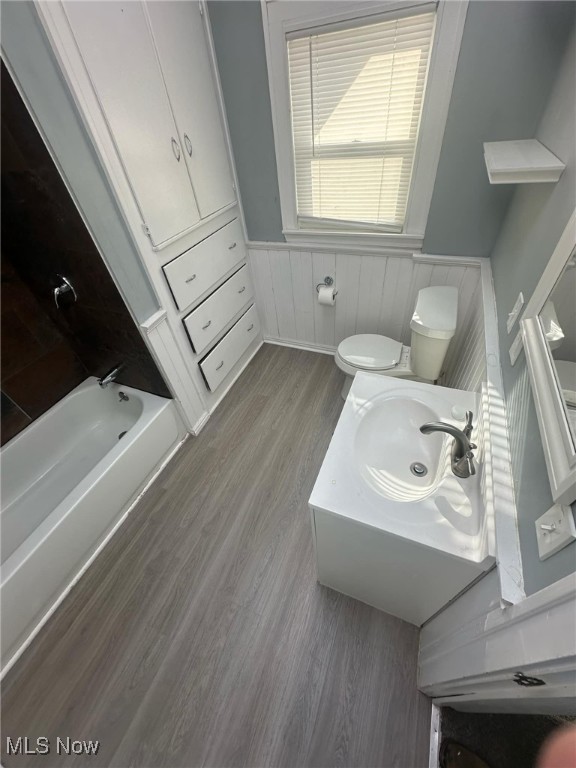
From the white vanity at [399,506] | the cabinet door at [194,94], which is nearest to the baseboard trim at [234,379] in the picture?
the cabinet door at [194,94]

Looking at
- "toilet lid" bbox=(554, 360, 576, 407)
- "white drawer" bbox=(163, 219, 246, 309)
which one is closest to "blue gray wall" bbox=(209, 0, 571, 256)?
"white drawer" bbox=(163, 219, 246, 309)

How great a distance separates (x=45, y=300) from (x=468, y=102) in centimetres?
226

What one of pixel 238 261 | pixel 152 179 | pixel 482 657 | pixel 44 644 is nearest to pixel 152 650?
pixel 44 644

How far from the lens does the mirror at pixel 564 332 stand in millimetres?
571

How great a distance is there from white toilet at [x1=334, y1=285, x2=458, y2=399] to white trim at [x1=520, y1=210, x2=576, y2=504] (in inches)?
23.7

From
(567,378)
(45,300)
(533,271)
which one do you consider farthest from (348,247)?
(45,300)

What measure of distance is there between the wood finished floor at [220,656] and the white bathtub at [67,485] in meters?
0.10

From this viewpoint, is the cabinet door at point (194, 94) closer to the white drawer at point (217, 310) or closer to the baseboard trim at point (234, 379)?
the white drawer at point (217, 310)

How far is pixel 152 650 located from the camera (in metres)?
1.23

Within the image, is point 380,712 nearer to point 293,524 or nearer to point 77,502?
point 293,524

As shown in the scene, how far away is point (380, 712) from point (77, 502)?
1441 millimetres

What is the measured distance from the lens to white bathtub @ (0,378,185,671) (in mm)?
1252

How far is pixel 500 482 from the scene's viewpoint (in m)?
0.78

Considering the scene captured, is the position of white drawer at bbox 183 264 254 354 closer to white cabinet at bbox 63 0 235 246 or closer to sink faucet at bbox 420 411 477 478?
white cabinet at bbox 63 0 235 246
